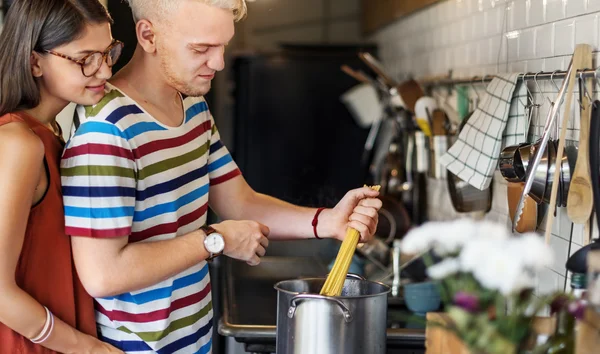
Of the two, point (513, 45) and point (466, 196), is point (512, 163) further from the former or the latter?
point (466, 196)

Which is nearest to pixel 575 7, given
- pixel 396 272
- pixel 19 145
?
pixel 396 272

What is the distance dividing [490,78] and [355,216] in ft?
2.37

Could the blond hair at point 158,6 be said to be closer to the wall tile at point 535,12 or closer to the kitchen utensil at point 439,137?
the wall tile at point 535,12

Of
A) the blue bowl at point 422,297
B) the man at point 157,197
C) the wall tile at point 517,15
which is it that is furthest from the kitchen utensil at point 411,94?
the man at point 157,197

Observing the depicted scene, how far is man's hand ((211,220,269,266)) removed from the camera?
1614mm

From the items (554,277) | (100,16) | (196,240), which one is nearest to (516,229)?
(554,277)

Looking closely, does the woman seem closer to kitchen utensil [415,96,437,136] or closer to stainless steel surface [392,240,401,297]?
stainless steel surface [392,240,401,297]

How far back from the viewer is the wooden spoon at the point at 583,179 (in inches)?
59.9

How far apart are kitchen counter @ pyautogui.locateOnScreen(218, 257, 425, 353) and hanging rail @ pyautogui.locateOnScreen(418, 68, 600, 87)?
0.57 meters

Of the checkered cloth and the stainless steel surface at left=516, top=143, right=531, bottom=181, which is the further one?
the checkered cloth

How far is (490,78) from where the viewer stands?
218cm

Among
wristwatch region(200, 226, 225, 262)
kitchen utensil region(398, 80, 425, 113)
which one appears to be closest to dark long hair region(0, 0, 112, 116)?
wristwatch region(200, 226, 225, 262)

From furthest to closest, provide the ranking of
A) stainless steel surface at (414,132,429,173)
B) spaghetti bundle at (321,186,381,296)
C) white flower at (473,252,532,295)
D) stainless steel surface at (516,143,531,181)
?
stainless steel surface at (414,132,429,173) → stainless steel surface at (516,143,531,181) → spaghetti bundle at (321,186,381,296) → white flower at (473,252,532,295)

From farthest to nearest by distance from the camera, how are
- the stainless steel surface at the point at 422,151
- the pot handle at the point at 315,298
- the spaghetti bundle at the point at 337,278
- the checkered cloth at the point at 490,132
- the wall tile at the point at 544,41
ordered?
the stainless steel surface at the point at 422,151, the checkered cloth at the point at 490,132, the wall tile at the point at 544,41, the spaghetti bundle at the point at 337,278, the pot handle at the point at 315,298
